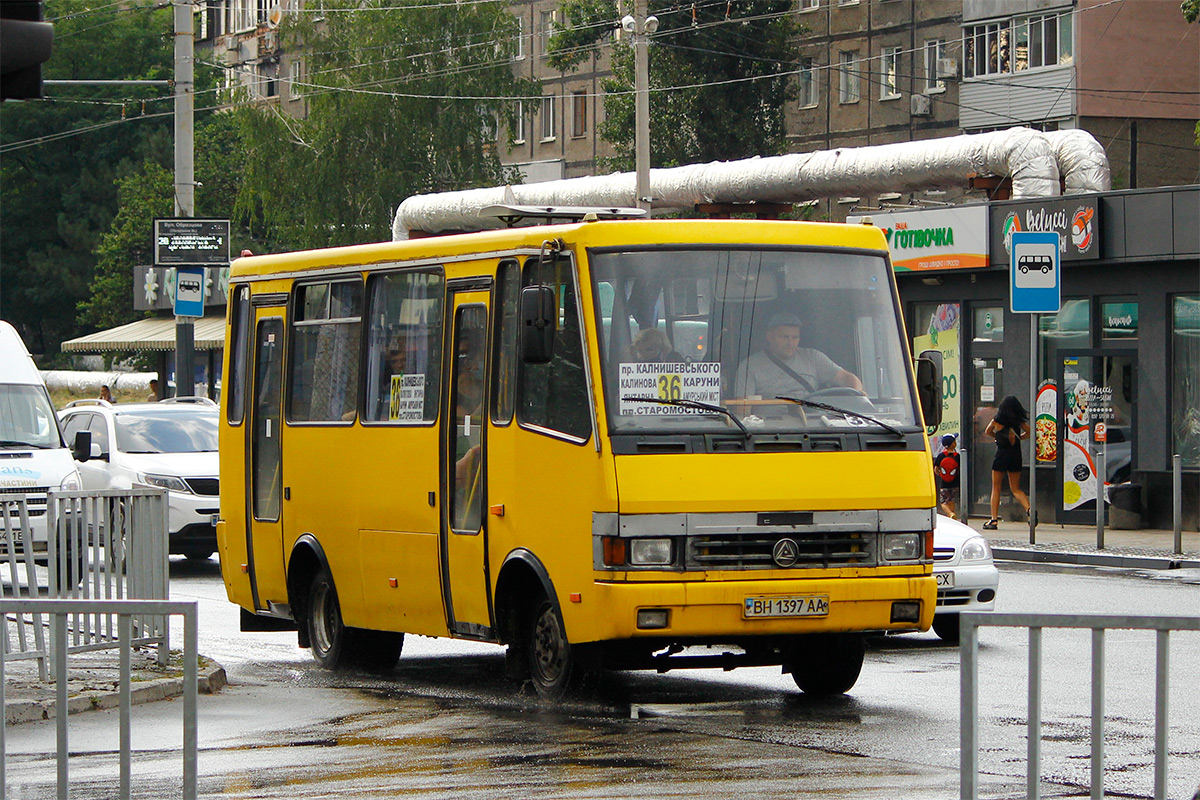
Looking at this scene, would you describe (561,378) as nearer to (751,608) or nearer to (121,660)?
(751,608)

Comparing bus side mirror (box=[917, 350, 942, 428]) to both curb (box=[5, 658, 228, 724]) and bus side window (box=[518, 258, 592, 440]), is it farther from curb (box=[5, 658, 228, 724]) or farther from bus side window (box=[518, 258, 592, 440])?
curb (box=[5, 658, 228, 724])

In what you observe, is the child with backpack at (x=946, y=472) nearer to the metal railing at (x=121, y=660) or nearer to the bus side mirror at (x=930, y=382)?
the bus side mirror at (x=930, y=382)

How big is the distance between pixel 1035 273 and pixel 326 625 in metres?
12.1

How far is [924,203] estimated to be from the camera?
30875 mm

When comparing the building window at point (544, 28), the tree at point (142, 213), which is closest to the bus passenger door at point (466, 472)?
the tree at point (142, 213)

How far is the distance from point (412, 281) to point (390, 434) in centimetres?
91

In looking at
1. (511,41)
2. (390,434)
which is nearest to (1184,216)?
(390,434)

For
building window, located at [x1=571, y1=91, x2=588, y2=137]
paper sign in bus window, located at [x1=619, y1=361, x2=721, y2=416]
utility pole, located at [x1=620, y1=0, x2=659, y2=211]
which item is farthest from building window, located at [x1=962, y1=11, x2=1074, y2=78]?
paper sign in bus window, located at [x1=619, y1=361, x2=721, y2=416]

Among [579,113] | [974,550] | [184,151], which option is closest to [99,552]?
[974,550]

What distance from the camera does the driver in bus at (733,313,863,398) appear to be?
408 inches

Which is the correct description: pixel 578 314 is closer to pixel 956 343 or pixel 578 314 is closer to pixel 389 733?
pixel 389 733

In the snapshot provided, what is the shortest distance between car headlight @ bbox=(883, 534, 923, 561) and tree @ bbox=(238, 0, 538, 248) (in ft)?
181

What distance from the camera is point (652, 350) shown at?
10297mm

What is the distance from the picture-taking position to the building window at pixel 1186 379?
2538 centimetres
